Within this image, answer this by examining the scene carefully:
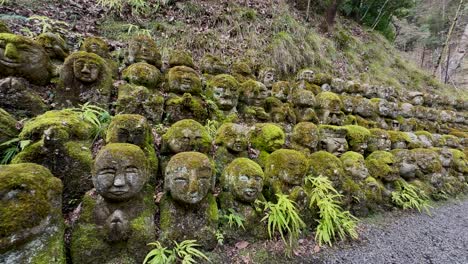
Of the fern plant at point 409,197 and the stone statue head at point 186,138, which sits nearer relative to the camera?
the stone statue head at point 186,138

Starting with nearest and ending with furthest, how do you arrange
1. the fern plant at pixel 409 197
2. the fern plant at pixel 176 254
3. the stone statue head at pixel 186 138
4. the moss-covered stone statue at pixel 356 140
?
the fern plant at pixel 176 254, the stone statue head at pixel 186 138, the fern plant at pixel 409 197, the moss-covered stone statue at pixel 356 140

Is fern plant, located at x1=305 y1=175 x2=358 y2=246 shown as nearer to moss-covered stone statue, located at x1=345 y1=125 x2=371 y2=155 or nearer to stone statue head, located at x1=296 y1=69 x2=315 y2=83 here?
moss-covered stone statue, located at x1=345 y1=125 x2=371 y2=155

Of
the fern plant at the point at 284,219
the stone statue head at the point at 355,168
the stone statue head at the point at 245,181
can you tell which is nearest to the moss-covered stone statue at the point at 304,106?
the stone statue head at the point at 355,168

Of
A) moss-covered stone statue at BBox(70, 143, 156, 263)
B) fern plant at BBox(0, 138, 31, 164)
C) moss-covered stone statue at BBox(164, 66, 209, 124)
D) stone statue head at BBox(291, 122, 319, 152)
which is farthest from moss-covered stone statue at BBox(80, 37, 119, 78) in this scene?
stone statue head at BBox(291, 122, 319, 152)

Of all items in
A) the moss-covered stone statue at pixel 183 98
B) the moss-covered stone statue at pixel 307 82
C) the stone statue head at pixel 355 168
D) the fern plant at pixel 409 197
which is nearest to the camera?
the stone statue head at pixel 355 168

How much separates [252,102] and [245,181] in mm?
3081

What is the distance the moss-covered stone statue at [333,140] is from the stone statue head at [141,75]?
3.80 metres

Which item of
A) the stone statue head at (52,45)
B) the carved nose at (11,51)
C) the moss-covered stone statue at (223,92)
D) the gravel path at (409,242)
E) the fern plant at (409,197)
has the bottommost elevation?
the gravel path at (409,242)

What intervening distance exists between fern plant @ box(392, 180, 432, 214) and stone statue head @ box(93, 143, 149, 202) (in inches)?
200

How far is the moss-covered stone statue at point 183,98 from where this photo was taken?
4934 millimetres

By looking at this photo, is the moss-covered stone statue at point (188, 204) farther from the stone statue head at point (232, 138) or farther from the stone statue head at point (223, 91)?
the stone statue head at point (223, 91)

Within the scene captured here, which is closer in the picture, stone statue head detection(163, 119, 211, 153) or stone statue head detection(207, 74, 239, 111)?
stone statue head detection(163, 119, 211, 153)

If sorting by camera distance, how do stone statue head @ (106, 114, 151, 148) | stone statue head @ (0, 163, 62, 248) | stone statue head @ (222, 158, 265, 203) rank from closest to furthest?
stone statue head @ (0, 163, 62, 248)
stone statue head @ (106, 114, 151, 148)
stone statue head @ (222, 158, 265, 203)

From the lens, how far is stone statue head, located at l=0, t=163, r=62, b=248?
204 centimetres
